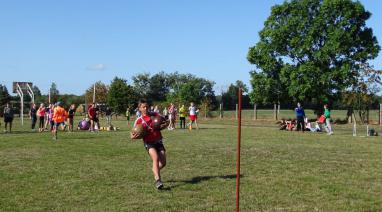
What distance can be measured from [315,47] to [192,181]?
129 ft

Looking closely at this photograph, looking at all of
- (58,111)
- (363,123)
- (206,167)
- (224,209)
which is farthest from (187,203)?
(363,123)

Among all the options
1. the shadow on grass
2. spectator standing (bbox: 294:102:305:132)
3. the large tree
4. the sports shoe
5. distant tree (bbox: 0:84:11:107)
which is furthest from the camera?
distant tree (bbox: 0:84:11:107)

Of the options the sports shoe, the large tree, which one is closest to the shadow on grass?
the sports shoe

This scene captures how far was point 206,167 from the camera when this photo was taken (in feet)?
41.3

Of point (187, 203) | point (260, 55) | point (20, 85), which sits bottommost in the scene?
point (187, 203)

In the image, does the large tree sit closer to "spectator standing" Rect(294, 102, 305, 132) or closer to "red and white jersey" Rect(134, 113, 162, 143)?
"spectator standing" Rect(294, 102, 305, 132)

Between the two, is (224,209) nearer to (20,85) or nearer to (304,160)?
(304,160)

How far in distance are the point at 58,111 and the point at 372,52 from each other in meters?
32.6

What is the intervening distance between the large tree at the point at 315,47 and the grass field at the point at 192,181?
98.3 feet

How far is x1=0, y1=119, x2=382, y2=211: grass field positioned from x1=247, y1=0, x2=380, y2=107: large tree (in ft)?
98.3

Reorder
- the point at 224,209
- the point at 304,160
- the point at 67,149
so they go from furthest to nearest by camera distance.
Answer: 1. the point at 67,149
2. the point at 304,160
3. the point at 224,209

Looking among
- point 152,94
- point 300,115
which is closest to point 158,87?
point 152,94

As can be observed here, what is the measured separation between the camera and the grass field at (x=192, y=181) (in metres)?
8.17

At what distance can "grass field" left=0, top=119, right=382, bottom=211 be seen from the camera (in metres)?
8.17
